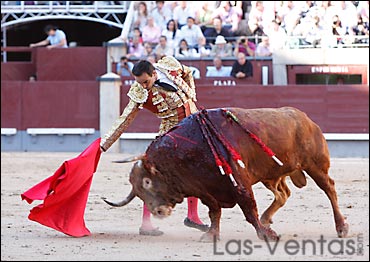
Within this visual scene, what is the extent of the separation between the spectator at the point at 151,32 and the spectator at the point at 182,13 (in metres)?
0.37

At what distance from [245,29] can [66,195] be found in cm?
846

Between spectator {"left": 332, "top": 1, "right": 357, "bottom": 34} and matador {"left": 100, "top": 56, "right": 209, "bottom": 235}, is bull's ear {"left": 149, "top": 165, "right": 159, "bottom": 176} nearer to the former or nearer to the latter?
matador {"left": 100, "top": 56, "right": 209, "bottom": 235}

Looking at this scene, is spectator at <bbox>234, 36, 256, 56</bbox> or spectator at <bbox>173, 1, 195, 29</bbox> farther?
spectator at <bbox>173, 1, 195, 29</bbox>

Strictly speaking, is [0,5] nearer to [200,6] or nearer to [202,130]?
[200,6]

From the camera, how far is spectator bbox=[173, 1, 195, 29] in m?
14.7

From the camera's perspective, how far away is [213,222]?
5.80m

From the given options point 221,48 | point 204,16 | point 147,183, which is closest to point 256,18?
point 221,48

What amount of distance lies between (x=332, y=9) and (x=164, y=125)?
25.9 ft

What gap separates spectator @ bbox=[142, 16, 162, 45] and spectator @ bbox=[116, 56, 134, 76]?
462 mm

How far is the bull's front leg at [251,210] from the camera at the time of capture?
18.1 ft

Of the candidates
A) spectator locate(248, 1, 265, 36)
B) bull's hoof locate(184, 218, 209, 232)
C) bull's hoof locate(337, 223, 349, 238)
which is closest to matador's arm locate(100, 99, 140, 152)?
bull's hoof locate(184, 218, 209, 232)

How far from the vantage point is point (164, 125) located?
6.19 m

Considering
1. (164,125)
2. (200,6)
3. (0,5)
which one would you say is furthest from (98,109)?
(164,125)

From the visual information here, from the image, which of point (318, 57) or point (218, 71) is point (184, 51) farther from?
point (318, 57)
